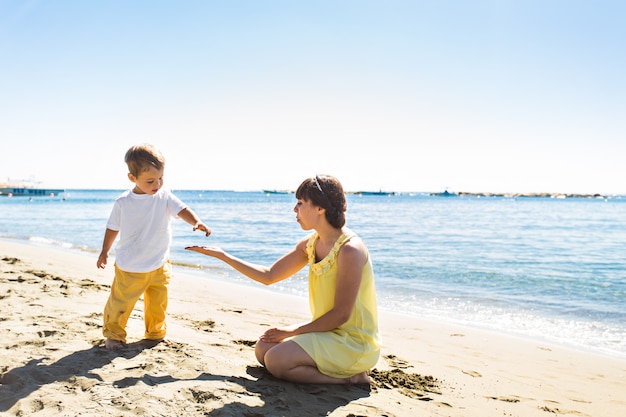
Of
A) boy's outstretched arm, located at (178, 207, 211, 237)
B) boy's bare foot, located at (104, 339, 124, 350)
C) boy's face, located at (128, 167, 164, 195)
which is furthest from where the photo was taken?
boy's outstretched arm, located at (178, 207, 211, 237)

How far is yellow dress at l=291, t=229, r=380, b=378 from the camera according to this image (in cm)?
321

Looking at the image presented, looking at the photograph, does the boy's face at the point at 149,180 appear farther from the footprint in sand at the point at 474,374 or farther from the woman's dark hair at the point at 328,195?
the footprint in sand at the point at 474,374

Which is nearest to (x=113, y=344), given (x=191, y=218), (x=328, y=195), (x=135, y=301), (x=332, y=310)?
(x=135, y=301)

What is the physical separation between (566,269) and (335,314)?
10506 millimetres

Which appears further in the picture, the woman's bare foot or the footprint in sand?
the footprint in sand

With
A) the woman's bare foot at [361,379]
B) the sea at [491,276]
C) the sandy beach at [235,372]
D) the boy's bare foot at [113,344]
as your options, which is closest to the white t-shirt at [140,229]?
the boy's bare foot at [113,344]

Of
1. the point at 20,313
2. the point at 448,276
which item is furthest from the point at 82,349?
the point at 448,276

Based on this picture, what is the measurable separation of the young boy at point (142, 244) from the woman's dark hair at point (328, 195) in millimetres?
1134

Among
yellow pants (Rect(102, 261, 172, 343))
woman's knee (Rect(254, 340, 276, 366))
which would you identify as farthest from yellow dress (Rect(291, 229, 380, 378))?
yellow pants (Rect(102, 261, 172, 343))

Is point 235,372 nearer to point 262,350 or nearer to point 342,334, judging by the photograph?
point 262,350

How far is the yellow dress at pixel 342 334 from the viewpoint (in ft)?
10.5

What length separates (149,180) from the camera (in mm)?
3828

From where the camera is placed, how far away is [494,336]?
5984mm

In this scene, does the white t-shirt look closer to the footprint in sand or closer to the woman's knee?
the woman's knee
